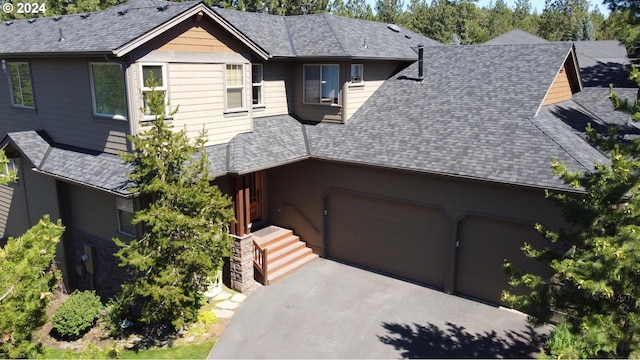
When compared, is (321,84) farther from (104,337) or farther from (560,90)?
(104,337)

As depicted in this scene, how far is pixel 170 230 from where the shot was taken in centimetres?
1072

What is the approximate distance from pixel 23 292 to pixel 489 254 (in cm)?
1119

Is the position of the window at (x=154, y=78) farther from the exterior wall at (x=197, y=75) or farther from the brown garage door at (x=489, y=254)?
the brown garage door at (x=489, y=254)

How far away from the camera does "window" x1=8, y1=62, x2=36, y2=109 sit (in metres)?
15.8

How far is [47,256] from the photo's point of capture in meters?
6.82

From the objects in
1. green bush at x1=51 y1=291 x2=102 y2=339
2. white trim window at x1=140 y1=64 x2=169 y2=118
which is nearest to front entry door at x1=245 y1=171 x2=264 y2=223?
white trim window at x1=140 y1=64 x2=169 y2=118

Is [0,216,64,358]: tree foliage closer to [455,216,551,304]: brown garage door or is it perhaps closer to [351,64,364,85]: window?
[455,216,551,304]: brown garage door

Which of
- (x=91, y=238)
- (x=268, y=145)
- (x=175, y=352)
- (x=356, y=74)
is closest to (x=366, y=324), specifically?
(x=175, y=352)

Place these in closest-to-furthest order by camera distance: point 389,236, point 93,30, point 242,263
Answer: point 93,30
point 242,263
point 389,236

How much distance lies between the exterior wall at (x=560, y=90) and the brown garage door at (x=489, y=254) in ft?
15.5

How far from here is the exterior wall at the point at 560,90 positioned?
1560 cm

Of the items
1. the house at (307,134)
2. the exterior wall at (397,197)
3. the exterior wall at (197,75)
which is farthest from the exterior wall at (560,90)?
the exterior wall at (197,75)

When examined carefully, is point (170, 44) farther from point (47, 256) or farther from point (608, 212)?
point (608, 212)

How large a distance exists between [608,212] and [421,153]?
23.0 feet
